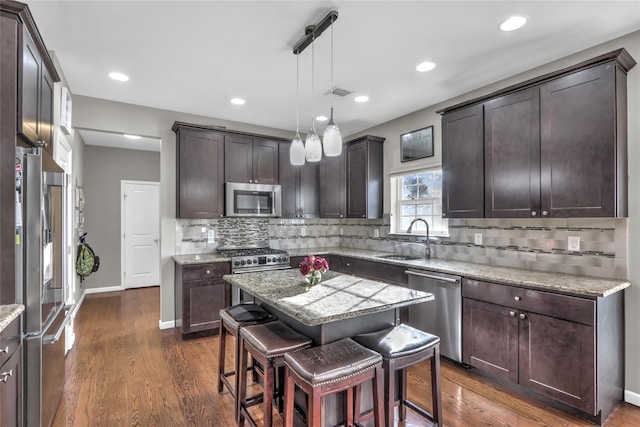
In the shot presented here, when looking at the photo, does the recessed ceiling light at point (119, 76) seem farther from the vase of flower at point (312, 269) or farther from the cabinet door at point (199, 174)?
the vase of flower at point (312, 269)

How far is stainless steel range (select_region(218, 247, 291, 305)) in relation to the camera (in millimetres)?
3912

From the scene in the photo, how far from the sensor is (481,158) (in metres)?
3.06

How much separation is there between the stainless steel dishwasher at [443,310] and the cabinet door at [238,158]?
8.13 feet

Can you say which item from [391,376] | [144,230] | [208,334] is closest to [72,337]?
Result: [208,334]

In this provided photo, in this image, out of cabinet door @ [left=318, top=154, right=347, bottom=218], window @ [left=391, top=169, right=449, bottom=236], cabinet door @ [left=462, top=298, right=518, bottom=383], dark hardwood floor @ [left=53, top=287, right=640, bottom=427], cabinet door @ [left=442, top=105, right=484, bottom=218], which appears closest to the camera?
dark hardwood floor @ [left=53, top=287, right=640, bottom=427]

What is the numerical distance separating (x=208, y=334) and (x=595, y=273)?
379 centimetres

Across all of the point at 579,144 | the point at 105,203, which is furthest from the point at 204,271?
the point at 579,144

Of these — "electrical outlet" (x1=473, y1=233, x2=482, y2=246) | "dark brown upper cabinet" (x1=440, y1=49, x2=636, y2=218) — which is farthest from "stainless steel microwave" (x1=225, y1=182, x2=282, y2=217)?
"electrical outlet" (x1=473, y1=233, x2=482, y2=246)

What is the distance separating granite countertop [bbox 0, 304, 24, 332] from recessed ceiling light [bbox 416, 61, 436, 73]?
320 centimetres

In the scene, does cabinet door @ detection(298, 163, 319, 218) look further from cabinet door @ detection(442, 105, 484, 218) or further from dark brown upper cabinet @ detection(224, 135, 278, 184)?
cabinet door @ detection(442, 105, 484, 218)

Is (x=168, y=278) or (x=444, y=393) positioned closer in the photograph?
(x=444, y=393)

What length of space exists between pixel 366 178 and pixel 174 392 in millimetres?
3250

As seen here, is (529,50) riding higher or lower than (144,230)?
higher

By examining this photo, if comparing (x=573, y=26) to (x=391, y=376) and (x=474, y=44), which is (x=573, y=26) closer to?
(x=474, y=44)
